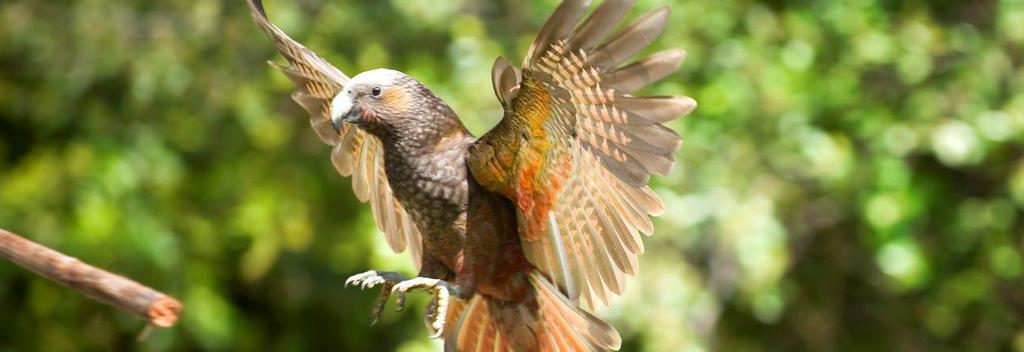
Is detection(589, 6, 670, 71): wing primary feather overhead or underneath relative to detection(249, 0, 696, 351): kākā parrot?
overhead

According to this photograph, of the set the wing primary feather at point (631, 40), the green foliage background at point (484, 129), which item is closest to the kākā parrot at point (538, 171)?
the wing primary feather at point (631, 40)

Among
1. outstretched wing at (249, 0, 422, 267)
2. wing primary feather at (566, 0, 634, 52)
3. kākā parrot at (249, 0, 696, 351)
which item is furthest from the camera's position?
outstretched wing at (249, 0, 422, 267)

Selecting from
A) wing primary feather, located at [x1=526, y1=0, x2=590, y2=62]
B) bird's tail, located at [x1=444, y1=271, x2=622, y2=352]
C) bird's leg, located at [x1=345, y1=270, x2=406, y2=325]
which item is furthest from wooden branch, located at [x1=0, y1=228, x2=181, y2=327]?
bird's tail, located at [x1=444, y1=271, x2=622, y2=352]

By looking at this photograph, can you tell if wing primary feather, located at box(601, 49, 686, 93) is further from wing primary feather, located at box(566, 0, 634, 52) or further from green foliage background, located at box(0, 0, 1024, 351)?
green foliage background, located at box(0, 0, 1024, 351)

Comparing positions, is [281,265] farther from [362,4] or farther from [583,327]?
[583,327]

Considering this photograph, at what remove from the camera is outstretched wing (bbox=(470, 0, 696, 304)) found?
1808 mm

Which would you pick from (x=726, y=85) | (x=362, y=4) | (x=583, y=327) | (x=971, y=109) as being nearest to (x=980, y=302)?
(x=971, y=109)

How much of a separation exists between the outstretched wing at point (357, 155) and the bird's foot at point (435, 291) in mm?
408

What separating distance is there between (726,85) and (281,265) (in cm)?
165

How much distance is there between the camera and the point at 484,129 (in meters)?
3.81

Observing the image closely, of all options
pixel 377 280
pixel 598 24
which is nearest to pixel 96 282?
pixel 377 280

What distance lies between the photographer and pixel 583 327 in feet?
7.54

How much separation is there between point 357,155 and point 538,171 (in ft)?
1.79

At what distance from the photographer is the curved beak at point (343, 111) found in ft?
6.42
